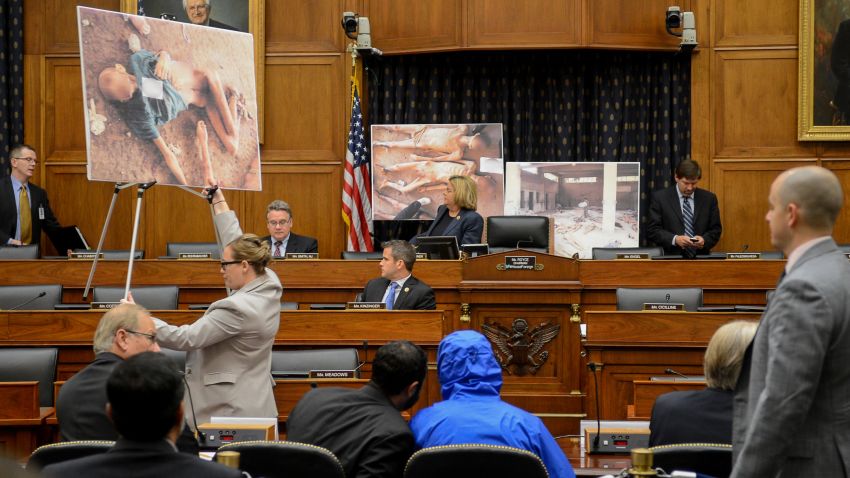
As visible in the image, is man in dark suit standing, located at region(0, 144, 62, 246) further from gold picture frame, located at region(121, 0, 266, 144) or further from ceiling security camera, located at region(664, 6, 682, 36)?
ceiling security camera, located at region(664, 6, 682, 36)

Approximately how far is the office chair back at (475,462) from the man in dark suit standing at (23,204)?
758cm

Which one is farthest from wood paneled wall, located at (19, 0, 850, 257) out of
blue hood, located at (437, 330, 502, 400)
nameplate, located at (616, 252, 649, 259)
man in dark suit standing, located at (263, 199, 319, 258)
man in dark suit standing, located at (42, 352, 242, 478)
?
man in dark suit standing, located at (42, 352, 242, 478)

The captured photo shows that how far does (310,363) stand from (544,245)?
3.80 metres

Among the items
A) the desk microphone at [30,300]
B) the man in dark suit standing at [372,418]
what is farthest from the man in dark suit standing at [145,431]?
the desk microphone at [30,300]

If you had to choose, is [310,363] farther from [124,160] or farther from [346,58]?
[346,58]

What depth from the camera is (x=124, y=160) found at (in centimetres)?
676

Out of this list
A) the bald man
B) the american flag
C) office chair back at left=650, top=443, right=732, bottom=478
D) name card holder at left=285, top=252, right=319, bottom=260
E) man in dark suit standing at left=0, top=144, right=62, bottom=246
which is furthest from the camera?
the american flag

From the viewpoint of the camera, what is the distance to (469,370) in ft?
11.8

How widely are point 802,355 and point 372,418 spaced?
1.46 m

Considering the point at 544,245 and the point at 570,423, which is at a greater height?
the point at 544,245

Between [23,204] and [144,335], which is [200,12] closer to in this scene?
[23,204]

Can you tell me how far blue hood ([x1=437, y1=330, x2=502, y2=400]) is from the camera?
360cm

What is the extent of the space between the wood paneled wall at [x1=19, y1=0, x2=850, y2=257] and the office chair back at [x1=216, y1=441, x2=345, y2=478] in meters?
7.79

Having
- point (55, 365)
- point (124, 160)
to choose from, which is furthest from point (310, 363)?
point (124, 160)
